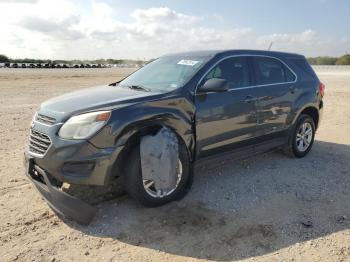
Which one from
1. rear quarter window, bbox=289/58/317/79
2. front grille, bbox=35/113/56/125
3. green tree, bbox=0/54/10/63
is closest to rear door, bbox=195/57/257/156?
rear quarter window, bbox=289/58/317/79

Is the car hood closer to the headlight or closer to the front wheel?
the headlight

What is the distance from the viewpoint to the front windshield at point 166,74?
5.13 m

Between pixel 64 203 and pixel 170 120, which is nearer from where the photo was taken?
pixel 64 203

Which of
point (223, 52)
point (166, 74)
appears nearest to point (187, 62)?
point (166, 74)

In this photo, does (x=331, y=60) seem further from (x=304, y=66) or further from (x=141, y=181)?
(x=141, y=181)

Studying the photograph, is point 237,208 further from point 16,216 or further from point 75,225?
point 16,216

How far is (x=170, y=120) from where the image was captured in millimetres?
4703

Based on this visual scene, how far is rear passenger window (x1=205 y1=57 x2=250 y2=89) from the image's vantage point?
5430 mm

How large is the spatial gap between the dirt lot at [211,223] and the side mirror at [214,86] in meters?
1.37

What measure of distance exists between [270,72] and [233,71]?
2.97 ft

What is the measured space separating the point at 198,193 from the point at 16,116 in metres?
7.51

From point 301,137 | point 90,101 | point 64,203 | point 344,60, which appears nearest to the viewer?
point 64,203

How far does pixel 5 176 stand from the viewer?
226 inches

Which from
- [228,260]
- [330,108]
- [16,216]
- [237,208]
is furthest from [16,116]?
[330,108]
